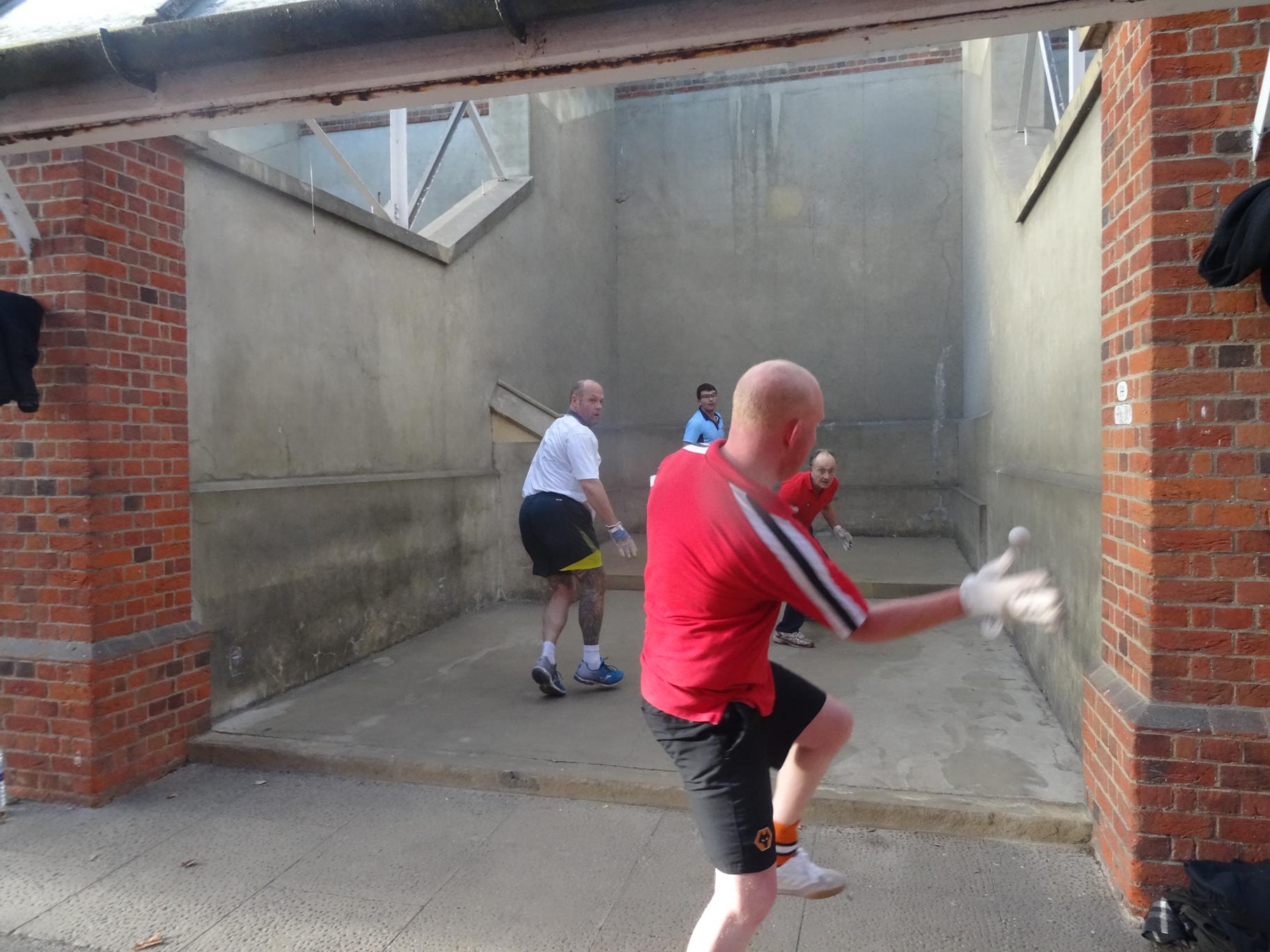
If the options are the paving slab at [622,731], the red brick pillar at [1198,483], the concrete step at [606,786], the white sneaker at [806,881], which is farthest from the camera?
the paving slab at [622,731]

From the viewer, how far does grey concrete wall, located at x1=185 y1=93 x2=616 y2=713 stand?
4.59 meters

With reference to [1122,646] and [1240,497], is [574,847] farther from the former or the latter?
[1240,497]

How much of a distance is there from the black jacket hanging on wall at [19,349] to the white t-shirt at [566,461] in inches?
101

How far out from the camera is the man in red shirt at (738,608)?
1.91 meters

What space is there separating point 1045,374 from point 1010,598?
3.67 m

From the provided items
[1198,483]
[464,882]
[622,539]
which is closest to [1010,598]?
[1198,483]

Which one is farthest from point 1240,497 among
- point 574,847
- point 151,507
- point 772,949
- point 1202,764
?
point 151,507

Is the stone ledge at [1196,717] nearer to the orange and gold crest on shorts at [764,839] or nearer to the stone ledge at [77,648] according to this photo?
the orange and gold crest on shorts at [764,839]

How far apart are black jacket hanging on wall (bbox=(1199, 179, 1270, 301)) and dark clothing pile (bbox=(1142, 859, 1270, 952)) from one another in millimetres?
1739

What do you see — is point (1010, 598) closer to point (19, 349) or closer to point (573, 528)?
point (573, 528)

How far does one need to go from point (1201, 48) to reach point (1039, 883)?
9.28 ft

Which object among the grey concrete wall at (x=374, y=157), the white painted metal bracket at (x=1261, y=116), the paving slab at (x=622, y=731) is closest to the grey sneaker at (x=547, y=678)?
the paving slab at (x=622, y=731)

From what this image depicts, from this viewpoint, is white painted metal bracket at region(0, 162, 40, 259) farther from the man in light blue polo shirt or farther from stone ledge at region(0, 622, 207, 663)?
the man in light blue polo shirt

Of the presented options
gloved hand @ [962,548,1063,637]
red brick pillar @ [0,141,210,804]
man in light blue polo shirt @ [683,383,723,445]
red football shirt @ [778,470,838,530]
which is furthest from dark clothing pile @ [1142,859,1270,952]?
man in light blue polo shirt @ [683,383,723,445]
